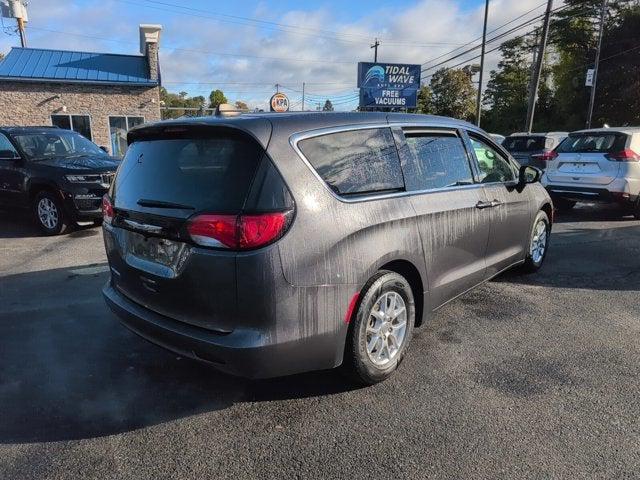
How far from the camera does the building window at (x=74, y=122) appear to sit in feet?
73.4

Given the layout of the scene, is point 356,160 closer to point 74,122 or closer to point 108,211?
point 108,211

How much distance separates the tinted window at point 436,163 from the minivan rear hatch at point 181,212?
127 cm

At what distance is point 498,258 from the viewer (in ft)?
15.1

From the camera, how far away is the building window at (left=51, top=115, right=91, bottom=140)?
22375mm

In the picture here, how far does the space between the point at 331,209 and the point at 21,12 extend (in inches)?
1529

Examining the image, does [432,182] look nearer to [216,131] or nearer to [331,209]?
[331,209]

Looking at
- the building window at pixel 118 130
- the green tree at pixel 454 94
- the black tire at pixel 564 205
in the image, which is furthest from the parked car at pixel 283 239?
the green tree at pixel 454 94

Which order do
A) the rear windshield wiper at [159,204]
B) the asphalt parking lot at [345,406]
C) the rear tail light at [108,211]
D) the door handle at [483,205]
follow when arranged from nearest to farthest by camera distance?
the asphalt parking lot at [345,406] < the rear windshield wiper at [159,204] < the rear tail light at [108,211] < the door handle at [483,205]

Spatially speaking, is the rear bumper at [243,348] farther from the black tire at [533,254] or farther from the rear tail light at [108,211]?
the black tire at [533,254]

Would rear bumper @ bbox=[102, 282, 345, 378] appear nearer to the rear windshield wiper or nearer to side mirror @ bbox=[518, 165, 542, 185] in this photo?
the rear windshield wiper

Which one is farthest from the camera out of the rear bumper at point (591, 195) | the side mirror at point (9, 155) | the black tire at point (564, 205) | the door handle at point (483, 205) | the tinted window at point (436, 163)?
the black tire at point (564, 205)

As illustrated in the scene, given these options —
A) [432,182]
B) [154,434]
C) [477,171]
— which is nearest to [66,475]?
[154,434]

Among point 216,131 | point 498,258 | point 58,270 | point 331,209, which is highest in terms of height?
point 216,131

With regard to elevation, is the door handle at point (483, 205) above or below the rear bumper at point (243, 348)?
above
